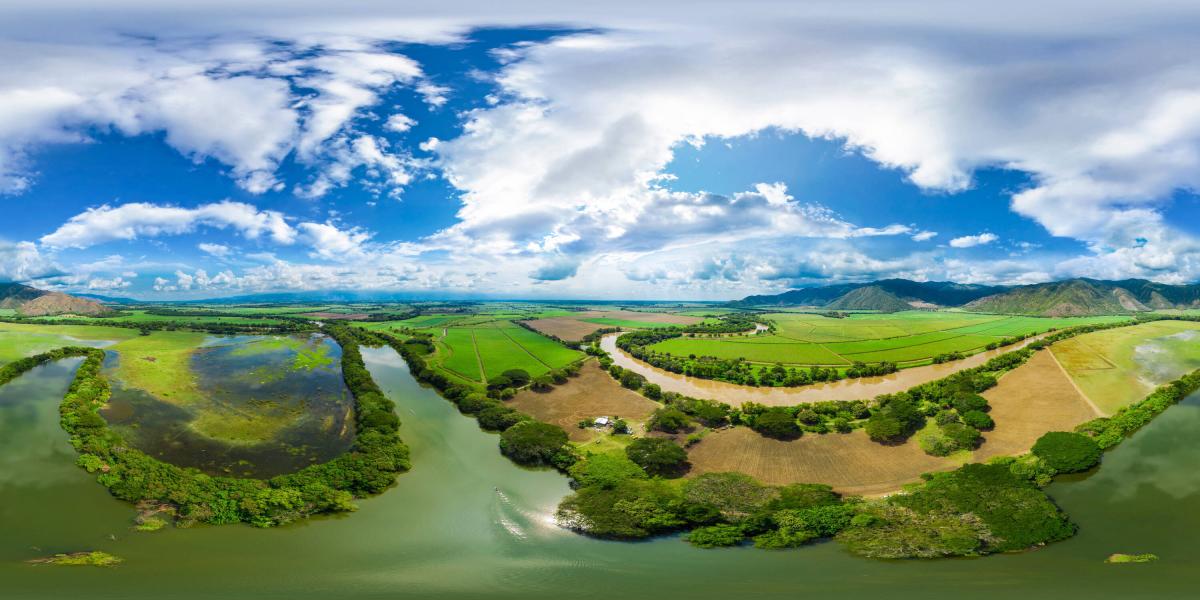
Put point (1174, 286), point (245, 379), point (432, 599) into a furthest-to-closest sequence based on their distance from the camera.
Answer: point (1174, 286)
point (245, 379)
point (432, 599)

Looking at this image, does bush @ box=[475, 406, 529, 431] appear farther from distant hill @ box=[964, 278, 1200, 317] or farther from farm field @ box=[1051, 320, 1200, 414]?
distant hill @ box=[964, 278, 1200, 317]

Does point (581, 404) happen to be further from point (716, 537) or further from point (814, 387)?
point (814, 387)

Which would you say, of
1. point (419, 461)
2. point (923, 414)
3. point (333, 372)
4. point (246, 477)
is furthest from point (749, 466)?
point (333, 372)

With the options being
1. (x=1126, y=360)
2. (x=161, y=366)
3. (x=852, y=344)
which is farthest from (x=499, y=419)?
(x=1126, y=360)

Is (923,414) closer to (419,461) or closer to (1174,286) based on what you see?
(419,461)

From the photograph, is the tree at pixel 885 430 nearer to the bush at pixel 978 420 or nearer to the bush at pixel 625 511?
the bush at pixel 978 420
